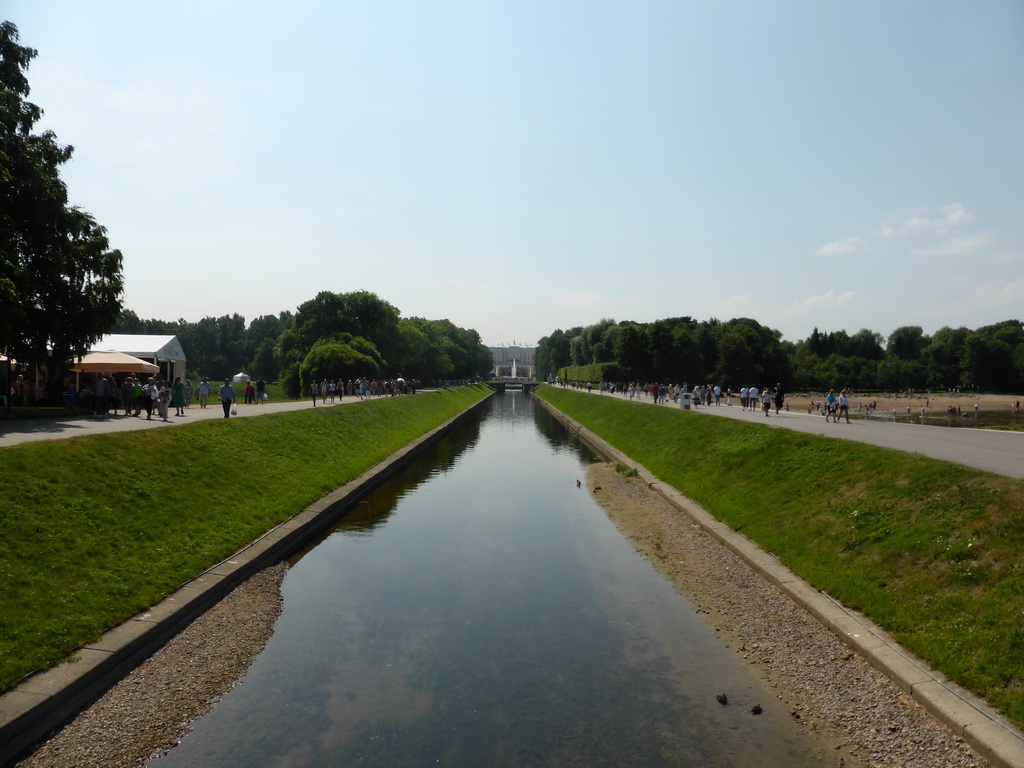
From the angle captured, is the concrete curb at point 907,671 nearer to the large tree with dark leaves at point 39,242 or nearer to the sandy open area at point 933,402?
the large tree with dark leaves at point 39,242

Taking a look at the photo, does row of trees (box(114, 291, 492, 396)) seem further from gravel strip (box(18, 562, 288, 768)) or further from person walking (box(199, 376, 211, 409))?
gravel strip (box(18, 562, 288, 768))

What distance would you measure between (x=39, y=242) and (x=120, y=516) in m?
17.8

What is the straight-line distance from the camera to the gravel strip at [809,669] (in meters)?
7.09

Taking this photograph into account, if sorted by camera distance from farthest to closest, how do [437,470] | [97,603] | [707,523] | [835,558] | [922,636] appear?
[437,470] → [707,523] → [835,558] → [97,603] → [922,636]

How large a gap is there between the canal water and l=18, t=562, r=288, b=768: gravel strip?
0.25 meters

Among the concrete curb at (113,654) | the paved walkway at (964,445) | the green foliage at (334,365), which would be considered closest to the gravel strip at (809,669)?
the paved walkway at (964,445)

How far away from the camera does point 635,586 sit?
540 inches

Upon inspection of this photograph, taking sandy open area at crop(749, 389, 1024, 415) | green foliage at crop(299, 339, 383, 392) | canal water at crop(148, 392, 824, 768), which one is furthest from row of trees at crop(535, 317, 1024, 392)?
canal water at crop(148, 392, 824, 768)

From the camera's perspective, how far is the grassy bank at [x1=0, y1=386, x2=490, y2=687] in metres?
8.91

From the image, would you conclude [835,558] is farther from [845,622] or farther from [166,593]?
[166,593]

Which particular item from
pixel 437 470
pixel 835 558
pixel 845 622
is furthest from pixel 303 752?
pixel 437 470

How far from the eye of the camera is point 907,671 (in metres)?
8.14

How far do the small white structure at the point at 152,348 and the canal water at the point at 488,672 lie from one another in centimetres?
3673

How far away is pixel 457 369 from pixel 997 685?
13057cm
